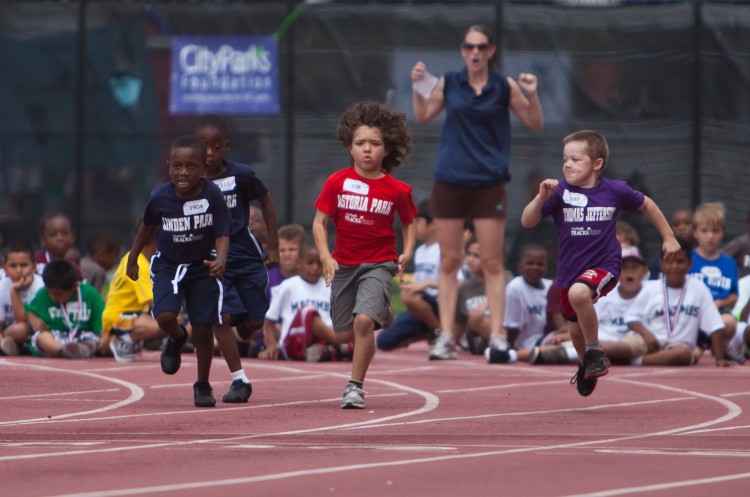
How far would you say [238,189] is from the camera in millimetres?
9859

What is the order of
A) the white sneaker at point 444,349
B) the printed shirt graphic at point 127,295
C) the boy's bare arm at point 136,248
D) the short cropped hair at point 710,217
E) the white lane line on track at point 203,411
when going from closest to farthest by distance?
the white lane line on track at point 203,411 < the boy's bare arm at point 136,248 < the white sneaker at point 444,349 < the printed shirt graphic at point 127,295 < the short cropped hair at point 710,217

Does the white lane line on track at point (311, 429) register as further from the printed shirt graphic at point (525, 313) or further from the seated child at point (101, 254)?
the seated child at point (101, 254)

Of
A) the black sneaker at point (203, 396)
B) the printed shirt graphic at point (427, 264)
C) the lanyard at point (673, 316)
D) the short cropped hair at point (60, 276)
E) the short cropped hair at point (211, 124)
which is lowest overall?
the black sneaker at point (203, 396)

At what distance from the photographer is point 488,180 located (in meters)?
13.2

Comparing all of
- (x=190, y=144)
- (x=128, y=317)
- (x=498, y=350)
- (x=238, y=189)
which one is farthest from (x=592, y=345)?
(x=128, y=317)

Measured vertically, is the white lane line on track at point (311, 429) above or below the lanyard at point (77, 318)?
below

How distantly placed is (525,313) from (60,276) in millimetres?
4034

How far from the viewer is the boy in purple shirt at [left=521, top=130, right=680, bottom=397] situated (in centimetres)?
945

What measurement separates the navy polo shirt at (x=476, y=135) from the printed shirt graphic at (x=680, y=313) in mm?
1594

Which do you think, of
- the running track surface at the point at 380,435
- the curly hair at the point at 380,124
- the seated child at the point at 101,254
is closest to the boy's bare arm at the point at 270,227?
the curly hair at the point at 380,124

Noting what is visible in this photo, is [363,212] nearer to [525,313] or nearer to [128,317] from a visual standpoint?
[128,317]

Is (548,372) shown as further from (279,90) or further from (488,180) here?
(279,90)

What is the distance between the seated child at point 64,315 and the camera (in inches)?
537

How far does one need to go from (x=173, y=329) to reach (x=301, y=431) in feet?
5.65
